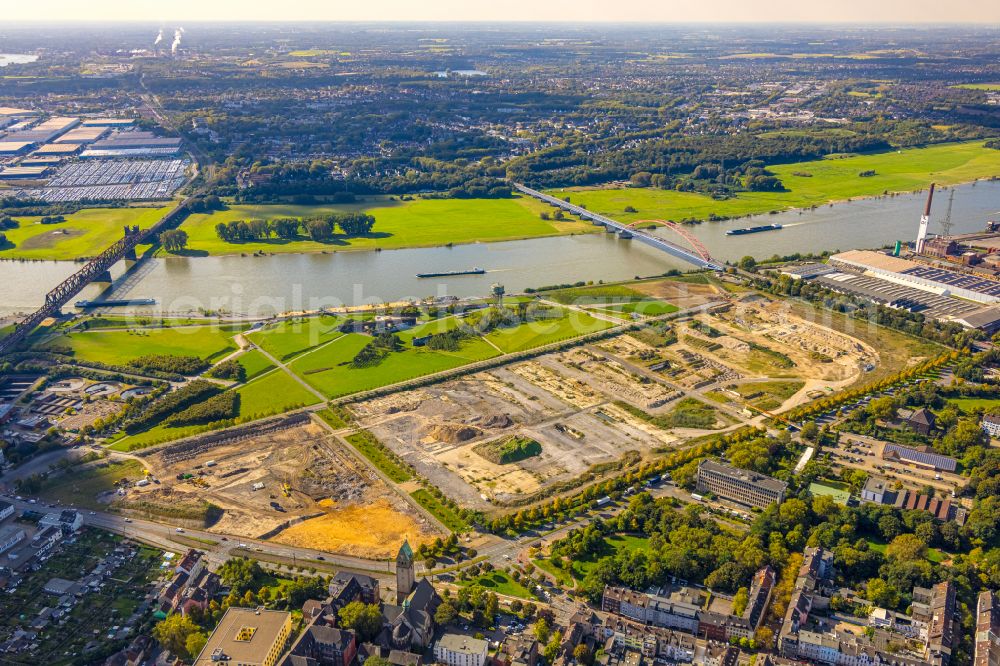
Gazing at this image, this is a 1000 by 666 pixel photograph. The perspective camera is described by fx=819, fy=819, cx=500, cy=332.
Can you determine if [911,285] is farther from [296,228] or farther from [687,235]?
[296,228]

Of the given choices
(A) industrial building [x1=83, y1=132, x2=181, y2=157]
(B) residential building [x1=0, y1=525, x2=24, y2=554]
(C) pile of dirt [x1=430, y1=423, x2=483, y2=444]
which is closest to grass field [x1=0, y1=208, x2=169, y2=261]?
(A) industrial building [x1=83, y1=132, x2=181, y2=157]

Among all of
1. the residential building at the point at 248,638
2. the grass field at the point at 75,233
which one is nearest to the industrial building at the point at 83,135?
the grass field at the point at 75,233

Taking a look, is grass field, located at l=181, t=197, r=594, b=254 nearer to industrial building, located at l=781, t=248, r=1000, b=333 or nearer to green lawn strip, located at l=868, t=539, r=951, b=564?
industrial building, located at l=781, t=248, r=1000, b=333

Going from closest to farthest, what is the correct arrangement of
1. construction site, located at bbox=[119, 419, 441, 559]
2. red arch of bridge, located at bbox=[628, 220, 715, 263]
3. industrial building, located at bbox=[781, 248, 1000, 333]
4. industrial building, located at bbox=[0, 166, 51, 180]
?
construction site, located at bbox=[119, 419, 441, 559] < industrial building, located at bbox=[781, 248, 1000, 333] < red arch of bridge, located at bbox=[628, 220, 715, 263] < industrial building, located at bbox=[0, 166, 51, 180]

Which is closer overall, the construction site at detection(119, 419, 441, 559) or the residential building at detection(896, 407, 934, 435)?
the construction site at detection(119, 419, 441, 559)

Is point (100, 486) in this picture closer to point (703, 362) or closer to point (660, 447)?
point (660, 447)

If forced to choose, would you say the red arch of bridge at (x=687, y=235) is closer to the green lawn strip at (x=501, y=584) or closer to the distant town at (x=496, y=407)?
the distant town at (x=496, y=407)

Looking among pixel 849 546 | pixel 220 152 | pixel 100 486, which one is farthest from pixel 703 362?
pixel 220 152
